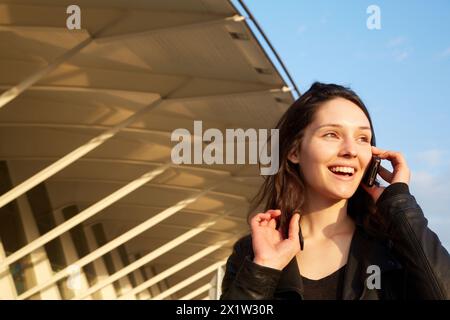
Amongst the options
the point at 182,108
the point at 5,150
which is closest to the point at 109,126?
the point at 182,108

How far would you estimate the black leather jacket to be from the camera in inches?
99.4

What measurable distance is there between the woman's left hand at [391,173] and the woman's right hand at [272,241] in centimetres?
29

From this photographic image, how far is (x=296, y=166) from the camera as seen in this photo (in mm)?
3152

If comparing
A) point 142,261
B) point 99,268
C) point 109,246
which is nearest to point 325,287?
point 109,246

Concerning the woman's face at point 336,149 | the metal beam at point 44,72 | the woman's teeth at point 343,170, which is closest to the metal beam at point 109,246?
the metal beam at point 44,72

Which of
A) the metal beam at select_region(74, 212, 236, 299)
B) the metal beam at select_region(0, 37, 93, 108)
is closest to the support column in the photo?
the metal beam at select_region(74, 212, 236, 299)

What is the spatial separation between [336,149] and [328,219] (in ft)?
0.88

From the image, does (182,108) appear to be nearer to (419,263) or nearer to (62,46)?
(62,46)

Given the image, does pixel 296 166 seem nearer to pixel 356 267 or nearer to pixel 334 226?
pixel 334 226

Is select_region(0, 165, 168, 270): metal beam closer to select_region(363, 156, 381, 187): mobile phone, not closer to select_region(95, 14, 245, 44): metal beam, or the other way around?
select_region(95, 14, 245, 44): metal beam

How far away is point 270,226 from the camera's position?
9.25ft

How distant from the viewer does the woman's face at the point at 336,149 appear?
2820mm

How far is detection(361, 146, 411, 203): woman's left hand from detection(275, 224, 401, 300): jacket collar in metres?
0.18

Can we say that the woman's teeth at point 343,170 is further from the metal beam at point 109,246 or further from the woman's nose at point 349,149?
the metal beam at point 109,246
